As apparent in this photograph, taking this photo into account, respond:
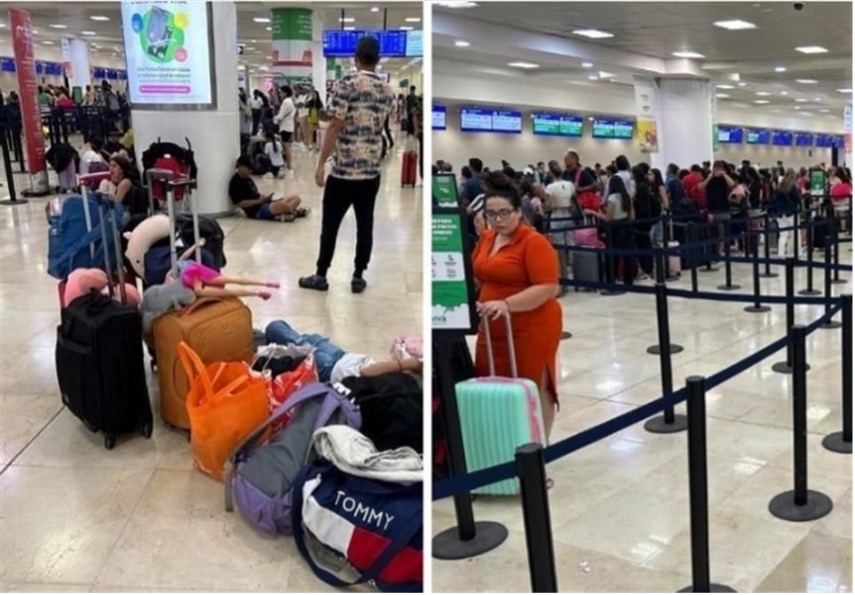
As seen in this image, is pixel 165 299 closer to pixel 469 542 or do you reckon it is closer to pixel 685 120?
pixel 469 542

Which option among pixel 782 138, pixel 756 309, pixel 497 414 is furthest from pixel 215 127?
pixel 782 138

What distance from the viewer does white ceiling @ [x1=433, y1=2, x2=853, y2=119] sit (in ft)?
34.3

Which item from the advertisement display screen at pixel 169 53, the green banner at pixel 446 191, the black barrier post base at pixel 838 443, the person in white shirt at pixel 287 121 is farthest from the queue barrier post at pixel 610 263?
the person in white shirt at pixel 287 121

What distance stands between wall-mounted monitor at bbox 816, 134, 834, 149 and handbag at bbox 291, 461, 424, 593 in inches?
1685

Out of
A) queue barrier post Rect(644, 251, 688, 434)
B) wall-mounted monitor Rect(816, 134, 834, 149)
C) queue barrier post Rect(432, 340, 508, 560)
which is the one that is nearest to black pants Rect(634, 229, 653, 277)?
queue barrier post Rect(644, 251, 688, 434)

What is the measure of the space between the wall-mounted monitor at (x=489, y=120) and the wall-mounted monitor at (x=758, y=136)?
46.8 feet

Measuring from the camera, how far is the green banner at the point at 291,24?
734 inches

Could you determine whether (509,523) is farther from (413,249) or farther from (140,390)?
(413,249)

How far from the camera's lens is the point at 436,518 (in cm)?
332

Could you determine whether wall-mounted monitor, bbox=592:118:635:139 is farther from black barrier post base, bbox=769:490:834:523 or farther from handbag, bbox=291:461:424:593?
handbag, bbox=291:461:424:593

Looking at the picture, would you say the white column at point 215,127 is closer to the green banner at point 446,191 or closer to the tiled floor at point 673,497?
the tiled floor at point 673,497

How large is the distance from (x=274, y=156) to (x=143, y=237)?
11477 millimetres

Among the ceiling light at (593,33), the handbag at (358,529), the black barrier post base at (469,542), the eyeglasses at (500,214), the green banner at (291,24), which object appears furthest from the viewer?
the green banner at (291,24)

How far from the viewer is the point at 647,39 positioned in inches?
536
